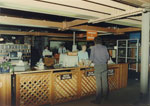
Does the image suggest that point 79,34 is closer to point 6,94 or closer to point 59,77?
point 59,77

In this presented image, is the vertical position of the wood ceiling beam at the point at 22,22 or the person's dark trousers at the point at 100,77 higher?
the wood ceiling beam at the point at 22,22

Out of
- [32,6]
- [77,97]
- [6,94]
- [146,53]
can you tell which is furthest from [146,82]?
[6,94]

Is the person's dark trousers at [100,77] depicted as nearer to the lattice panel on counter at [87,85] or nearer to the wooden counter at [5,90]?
the lattice panel on counter at [87,85]

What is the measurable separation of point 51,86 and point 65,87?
1.62ft

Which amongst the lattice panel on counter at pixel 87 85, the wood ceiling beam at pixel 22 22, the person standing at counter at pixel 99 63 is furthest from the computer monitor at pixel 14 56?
the person standing at counter at pixel 99 63

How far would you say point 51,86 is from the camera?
13.1 ft

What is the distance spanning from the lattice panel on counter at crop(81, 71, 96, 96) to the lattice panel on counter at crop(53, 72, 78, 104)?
0.28 m

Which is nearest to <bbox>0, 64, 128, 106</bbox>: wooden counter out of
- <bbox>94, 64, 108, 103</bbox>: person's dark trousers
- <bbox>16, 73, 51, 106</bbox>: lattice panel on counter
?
<bbox>16, 73, 51, 106</bbox>: lattice panel on counter

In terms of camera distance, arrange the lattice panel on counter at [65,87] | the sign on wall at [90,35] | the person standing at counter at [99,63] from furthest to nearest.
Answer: the sign on wall at [90,35] → the lattice panel on counter at [65,87] → the person standing at counter at [99,63]

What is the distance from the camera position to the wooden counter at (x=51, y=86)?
3619 millimetres

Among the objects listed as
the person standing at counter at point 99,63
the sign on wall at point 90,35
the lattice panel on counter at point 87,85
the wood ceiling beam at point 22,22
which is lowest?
the lattice panel on counter at point 87,85

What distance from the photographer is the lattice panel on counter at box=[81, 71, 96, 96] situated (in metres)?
4.60

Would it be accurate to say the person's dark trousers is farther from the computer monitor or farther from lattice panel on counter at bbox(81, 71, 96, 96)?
the computer monitor

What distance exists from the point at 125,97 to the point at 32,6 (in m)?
4.00
